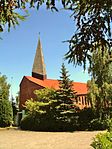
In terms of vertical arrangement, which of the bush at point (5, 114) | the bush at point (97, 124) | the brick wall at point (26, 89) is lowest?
the bush at point (97, 124)

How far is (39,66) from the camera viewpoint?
53.1 meters

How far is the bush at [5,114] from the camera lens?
43562mm

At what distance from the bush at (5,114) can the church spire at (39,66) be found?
10.1 m

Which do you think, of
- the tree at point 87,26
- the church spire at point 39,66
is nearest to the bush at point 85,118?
the church spire at point 39,66

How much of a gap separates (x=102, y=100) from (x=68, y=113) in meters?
4.33

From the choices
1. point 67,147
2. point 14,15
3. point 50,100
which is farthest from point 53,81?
point 14,15

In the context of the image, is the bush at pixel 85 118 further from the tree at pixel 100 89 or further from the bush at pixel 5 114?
the bush at pixel 5 114

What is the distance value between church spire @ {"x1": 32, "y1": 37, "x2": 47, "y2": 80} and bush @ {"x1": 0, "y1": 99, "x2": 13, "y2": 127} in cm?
1014

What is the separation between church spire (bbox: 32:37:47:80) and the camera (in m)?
52.8

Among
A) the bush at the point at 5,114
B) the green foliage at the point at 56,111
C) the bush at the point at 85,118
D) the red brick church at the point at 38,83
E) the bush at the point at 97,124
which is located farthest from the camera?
the red brick church at the point at 38,83

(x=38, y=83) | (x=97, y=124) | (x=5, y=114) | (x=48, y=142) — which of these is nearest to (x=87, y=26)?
(x=48, y=142)

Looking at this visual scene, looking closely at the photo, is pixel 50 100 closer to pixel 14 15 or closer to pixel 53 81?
pixel 53 81

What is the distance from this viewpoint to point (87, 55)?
19.7ft

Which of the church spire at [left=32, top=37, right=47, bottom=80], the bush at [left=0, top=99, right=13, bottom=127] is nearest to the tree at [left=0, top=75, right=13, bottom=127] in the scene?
the bush at [left=0, top=99, right=13, bottom=127]
